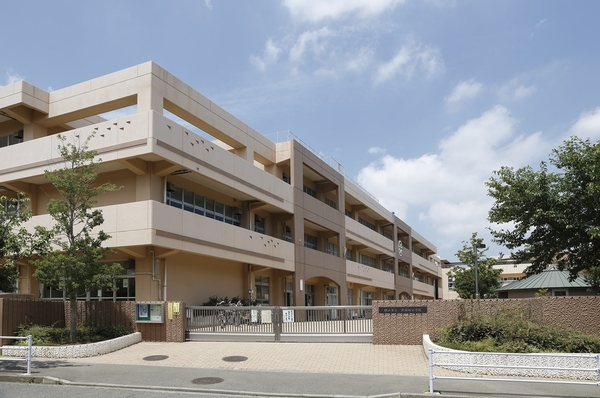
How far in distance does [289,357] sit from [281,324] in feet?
11.4

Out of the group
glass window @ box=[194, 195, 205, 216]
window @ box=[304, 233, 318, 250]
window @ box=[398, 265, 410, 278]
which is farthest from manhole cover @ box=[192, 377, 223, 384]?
window @ box=[398, 265, 410, 278]

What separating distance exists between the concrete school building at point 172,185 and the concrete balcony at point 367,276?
24.7 ft

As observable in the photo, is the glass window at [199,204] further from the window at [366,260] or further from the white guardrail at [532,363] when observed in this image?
the window at [366,260]

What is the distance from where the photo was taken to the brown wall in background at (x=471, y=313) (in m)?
16.8

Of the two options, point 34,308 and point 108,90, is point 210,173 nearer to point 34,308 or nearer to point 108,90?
point 108,90

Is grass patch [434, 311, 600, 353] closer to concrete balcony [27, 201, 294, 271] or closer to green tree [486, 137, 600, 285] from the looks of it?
green tree [486, 137, 600, 285]

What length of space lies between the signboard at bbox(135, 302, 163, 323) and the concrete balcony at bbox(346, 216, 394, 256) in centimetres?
2469

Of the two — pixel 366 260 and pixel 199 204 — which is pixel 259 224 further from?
pixel 366 260

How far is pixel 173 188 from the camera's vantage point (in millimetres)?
26500

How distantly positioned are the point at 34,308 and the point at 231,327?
691 cm

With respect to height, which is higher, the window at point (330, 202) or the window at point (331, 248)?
the window at point (330, 202)

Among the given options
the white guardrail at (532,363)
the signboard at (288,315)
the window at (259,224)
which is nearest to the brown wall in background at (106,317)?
the signboard at (288,315)

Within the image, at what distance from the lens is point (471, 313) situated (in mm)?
17906

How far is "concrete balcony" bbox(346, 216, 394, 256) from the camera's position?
44.8 metres
